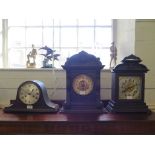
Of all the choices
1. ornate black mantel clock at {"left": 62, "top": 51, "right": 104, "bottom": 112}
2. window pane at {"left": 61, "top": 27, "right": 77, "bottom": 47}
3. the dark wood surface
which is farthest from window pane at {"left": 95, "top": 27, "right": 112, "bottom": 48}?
the dark wood surface

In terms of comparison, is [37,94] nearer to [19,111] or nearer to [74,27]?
[19,111]

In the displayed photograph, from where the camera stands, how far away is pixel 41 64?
1935 millimetres

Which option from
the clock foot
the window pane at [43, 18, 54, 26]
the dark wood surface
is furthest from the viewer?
the window pane at [43, 18, 54, 26]

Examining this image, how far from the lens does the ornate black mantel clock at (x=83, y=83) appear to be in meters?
1.46

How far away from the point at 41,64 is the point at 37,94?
0.50m

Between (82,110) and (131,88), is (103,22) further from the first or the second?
(82,110)

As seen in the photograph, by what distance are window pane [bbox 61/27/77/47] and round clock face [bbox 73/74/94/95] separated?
1.83 feet

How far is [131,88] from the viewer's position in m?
1.49

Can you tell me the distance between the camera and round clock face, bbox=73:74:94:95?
4.86 feet

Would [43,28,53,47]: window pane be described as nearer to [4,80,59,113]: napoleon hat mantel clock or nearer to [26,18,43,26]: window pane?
→ [26,18,43,26]: window pane

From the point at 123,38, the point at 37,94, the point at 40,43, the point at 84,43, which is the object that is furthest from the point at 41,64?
the point at 123,38

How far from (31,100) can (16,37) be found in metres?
0.71

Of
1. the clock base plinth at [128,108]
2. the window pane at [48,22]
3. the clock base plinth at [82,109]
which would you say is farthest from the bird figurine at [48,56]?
the clock base plinth at [128,108]

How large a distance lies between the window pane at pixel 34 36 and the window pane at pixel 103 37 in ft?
1.44
